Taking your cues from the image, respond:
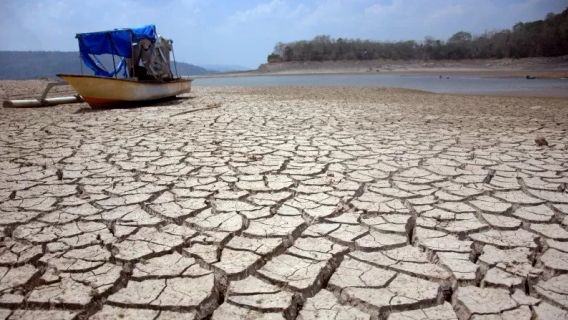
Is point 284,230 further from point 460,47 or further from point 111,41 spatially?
point 460,47

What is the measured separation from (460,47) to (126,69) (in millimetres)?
63341

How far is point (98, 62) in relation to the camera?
8.98 metres

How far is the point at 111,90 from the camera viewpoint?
7570 millimetres

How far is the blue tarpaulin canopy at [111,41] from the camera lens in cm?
827

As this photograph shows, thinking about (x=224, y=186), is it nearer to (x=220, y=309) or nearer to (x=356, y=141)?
(x=220, y=309)

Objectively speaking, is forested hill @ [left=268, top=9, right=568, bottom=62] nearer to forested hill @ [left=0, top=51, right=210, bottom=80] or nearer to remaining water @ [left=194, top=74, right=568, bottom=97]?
remaining water @ [left=194, top=74, right=568, bottom=97]

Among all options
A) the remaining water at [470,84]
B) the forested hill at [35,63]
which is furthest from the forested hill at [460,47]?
the forested hill at [35,63]

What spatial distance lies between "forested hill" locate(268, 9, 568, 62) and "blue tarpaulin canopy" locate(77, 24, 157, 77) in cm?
5115

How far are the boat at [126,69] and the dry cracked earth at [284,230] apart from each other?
11.4 feet

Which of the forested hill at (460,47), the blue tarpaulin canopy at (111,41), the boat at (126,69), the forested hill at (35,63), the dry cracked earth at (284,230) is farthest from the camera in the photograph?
the forested hill at (35,63)

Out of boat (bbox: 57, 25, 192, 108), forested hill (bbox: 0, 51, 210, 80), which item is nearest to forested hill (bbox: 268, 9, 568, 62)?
boat (bbox: 57, 25, 192, 108)

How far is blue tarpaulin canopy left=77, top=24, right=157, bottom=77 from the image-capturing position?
8273 millimetres

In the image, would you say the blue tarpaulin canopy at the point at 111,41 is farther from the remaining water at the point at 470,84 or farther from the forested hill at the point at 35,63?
the forested hill at the point at 35,63

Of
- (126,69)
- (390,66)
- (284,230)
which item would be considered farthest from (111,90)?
(390,66)
